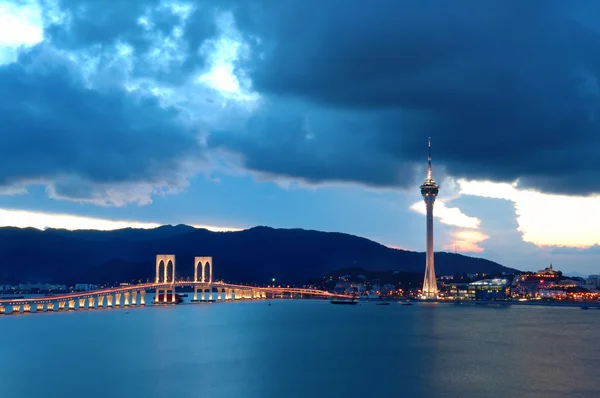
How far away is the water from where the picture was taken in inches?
1442

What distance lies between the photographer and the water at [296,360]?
36.6 metres

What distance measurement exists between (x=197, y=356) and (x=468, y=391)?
22.0 metres

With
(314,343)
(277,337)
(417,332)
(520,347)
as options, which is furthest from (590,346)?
(277,337)

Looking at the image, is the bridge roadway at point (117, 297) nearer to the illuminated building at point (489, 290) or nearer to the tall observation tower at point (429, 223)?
the tall observation tower at point (429, 223)

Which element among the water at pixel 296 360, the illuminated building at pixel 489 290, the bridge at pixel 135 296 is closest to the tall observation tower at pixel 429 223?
the illuminated building at pixel 489 290

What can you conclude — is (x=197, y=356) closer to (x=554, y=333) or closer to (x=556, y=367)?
(x=556, y=367)

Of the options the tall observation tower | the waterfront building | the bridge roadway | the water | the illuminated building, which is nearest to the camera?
the water

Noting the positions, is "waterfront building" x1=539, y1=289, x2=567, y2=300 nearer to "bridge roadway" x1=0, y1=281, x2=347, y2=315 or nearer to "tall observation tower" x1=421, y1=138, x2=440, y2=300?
"tall observation tower" x1=421, y1=138, x2=440, y2=300

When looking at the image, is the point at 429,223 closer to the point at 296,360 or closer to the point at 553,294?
the point at 553,294

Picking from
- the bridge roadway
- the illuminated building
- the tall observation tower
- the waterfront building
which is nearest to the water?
the bridge roadway

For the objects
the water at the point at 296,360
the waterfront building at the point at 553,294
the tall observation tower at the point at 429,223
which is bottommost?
the waterfront building at the point at 553,294

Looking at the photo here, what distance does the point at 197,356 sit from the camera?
4994 cm

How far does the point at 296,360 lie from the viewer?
4784 centimetres

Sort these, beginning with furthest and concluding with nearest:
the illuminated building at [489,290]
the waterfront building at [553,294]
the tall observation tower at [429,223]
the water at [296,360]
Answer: the illuminated building at [489,290]
the waterfront building at [553,294]
the tall observation tower at [429,223]
the water at [296,360]
